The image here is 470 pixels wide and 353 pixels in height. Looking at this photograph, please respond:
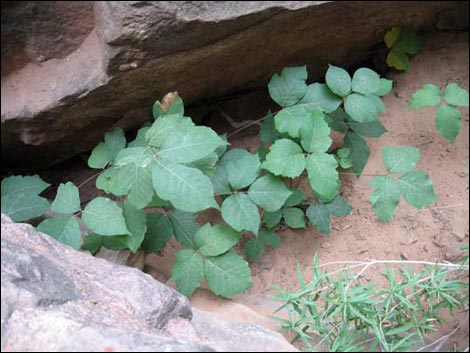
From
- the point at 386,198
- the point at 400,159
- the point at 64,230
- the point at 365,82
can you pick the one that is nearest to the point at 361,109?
the point at 365,82

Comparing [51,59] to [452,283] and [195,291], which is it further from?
[452,283]

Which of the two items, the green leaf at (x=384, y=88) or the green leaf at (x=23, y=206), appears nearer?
the green leaf at (x=23, y=206)

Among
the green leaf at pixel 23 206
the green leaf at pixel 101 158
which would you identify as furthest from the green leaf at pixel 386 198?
the green leaf at pixel 23 206

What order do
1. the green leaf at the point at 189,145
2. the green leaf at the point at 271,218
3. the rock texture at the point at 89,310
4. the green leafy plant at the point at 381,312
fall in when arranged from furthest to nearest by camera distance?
the green leaf at the point at 271,218, the green leaf at the point at 189,145, the green leafy plant at the point at 381,312, the rock texture at the point at 89,310

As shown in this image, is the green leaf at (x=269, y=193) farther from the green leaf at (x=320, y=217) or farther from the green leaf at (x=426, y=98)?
the green leaf at (x=426, y=98)

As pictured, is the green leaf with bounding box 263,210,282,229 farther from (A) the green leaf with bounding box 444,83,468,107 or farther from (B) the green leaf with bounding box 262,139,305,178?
(A) the green leaf with bounding box 444,83,468,107

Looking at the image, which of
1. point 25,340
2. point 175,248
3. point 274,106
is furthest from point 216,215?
point 25,340

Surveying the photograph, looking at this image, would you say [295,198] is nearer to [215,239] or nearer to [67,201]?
[215,239]
